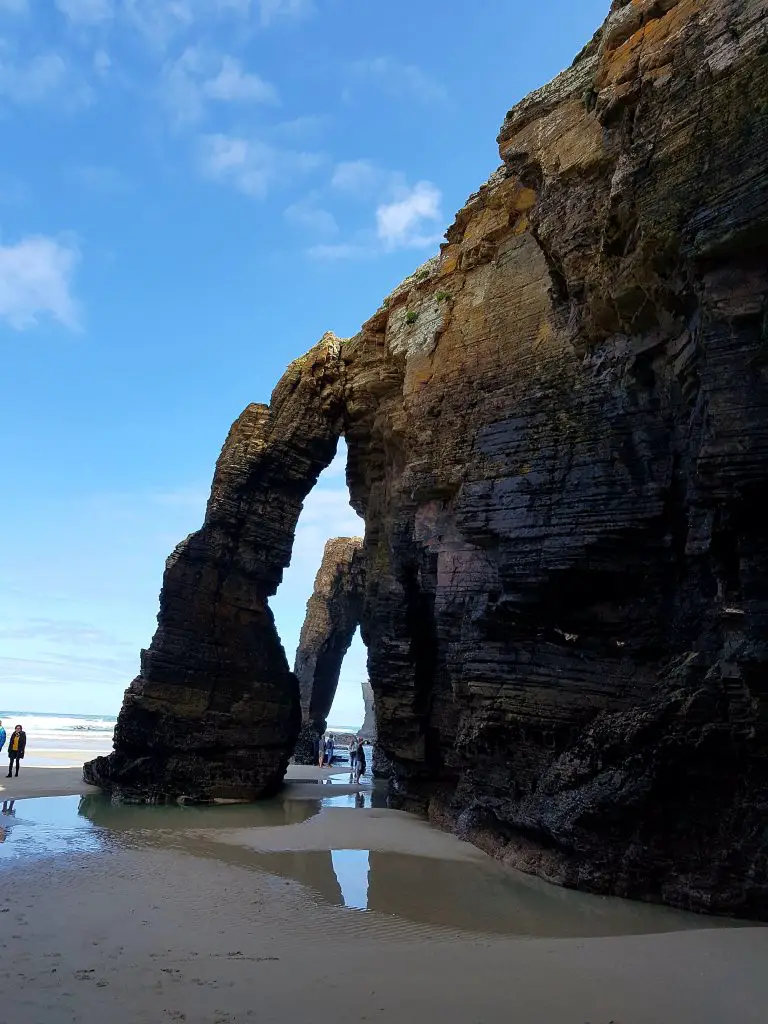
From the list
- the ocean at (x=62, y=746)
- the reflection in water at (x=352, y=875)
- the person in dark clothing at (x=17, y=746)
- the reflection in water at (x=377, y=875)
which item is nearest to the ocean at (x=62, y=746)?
the ocean at (x=62, y=746)

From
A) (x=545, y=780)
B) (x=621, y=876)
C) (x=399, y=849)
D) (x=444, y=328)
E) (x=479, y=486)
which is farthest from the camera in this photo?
(x=444, y=328)

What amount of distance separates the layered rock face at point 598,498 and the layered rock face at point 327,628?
2304 centimetres

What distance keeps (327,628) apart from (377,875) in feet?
108

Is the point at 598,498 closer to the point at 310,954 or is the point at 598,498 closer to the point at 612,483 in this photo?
the point at 612,483

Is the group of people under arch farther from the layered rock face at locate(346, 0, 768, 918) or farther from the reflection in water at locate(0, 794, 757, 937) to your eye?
the reflection in water at locate(0, 794, 757, 937)

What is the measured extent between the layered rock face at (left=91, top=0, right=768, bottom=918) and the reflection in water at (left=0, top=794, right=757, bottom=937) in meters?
0.71

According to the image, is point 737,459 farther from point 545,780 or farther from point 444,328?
point 444,328

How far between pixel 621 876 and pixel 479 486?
7.44 m

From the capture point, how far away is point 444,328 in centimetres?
1758

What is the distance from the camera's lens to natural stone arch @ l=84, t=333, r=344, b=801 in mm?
20094

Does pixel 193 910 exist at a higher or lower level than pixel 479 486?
lower

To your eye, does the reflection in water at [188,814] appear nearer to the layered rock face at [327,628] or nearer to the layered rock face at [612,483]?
the layered rock face at [612,483]

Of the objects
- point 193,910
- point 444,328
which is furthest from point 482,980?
point 444,328

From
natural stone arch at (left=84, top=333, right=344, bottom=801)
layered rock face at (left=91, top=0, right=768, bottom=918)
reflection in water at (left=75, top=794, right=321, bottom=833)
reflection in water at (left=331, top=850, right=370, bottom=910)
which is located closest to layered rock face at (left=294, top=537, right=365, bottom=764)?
natural stone arch at (left=84, top=333, right=344, bottom=801)
